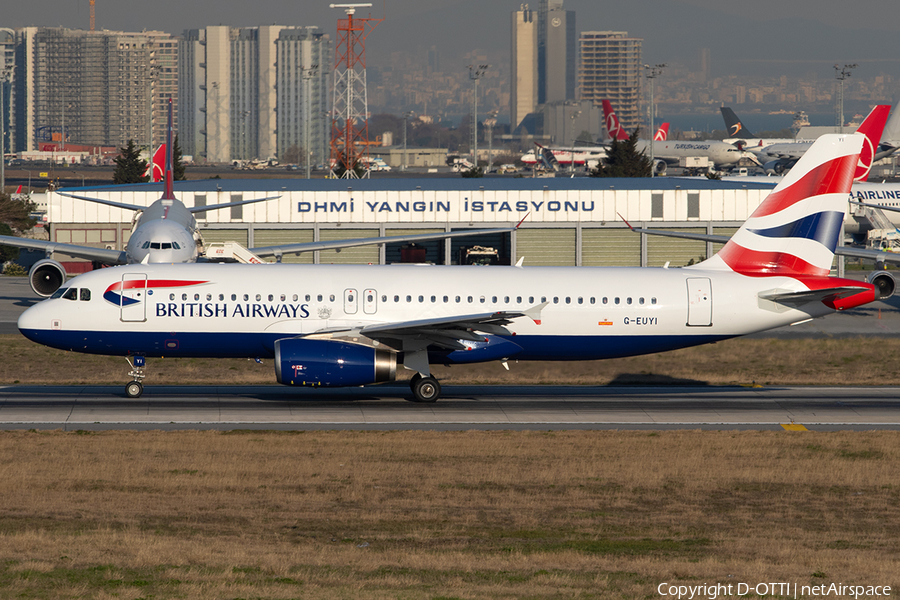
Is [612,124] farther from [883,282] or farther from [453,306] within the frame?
[453,306]

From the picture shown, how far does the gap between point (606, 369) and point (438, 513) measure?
22291mm

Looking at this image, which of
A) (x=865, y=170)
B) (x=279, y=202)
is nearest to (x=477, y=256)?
(x=279, y=202)

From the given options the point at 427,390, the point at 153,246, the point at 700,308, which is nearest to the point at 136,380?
the point at 427,390

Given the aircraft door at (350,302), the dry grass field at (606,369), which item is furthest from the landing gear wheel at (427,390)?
the dry grass field at (606,369)

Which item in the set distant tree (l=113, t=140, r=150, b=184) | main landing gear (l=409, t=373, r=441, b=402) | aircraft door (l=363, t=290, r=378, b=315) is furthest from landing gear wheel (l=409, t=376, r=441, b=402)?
distant tree (l=113, t=140, r=150, b=184)

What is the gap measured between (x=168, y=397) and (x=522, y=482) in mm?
15342

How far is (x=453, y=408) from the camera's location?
3362 cm

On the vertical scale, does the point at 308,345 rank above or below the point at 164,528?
above

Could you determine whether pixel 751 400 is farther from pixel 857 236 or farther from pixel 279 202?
pixel 857 236

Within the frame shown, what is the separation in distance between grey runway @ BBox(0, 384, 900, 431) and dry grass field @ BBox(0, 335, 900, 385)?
91.5 inches

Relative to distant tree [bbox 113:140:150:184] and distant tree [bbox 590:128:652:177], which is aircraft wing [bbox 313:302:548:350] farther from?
distant tree [bbox 590:128:652:177]

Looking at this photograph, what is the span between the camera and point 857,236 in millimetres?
104500

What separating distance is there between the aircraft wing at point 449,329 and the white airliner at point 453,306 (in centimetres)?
6

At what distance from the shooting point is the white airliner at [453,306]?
3306 centimetres
